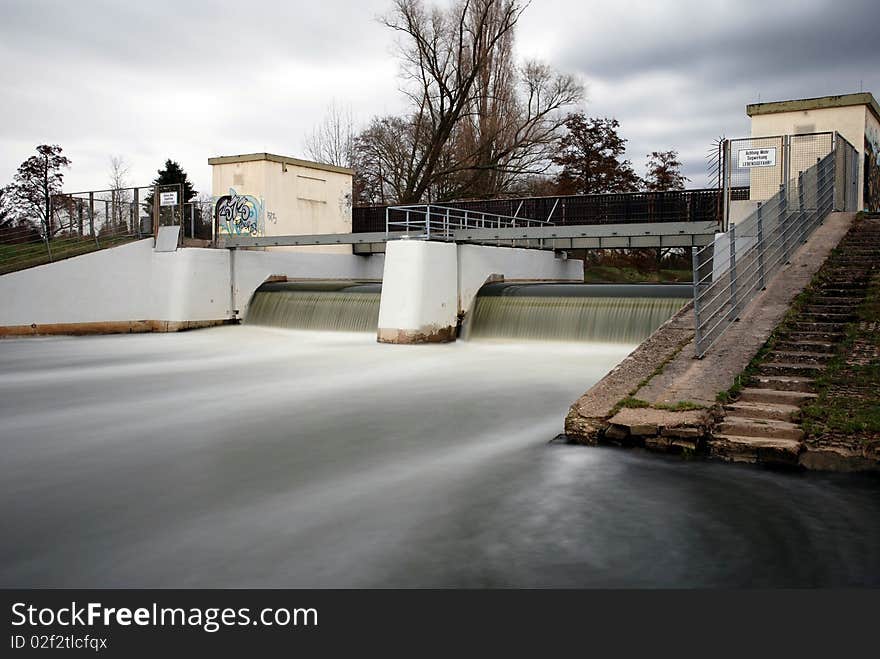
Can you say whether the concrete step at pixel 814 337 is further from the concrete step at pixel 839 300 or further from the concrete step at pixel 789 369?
the concrete step at pixel 839 300

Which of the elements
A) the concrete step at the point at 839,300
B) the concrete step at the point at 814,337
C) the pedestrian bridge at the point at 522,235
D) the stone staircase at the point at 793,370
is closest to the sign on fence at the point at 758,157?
the pedestrian bridge at the point at 522,235

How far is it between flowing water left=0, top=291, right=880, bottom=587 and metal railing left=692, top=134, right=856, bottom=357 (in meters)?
2.18

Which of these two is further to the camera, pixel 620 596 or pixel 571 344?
pixel 571 344

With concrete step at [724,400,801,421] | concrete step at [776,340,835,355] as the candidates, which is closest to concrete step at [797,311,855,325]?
concrete step at [776,340,835,355]

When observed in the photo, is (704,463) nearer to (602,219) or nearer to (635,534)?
(635,534)

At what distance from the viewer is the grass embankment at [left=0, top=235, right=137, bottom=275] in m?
19.9

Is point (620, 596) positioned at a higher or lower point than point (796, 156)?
lower

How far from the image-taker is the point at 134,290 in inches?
830

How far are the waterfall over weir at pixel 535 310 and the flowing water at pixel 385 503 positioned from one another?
19.7 ft

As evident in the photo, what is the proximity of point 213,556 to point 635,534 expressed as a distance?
110 inches

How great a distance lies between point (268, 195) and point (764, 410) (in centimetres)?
1972

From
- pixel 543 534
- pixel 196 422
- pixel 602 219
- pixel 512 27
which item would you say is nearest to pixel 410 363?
pixel 196 422

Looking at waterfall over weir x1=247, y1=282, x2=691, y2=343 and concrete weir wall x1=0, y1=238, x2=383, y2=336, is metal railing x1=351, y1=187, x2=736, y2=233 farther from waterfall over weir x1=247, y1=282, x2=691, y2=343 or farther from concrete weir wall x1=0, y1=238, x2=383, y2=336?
concrete weir wall x1=0, y1=238, x2=383, y2=336

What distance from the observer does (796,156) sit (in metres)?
15.5
